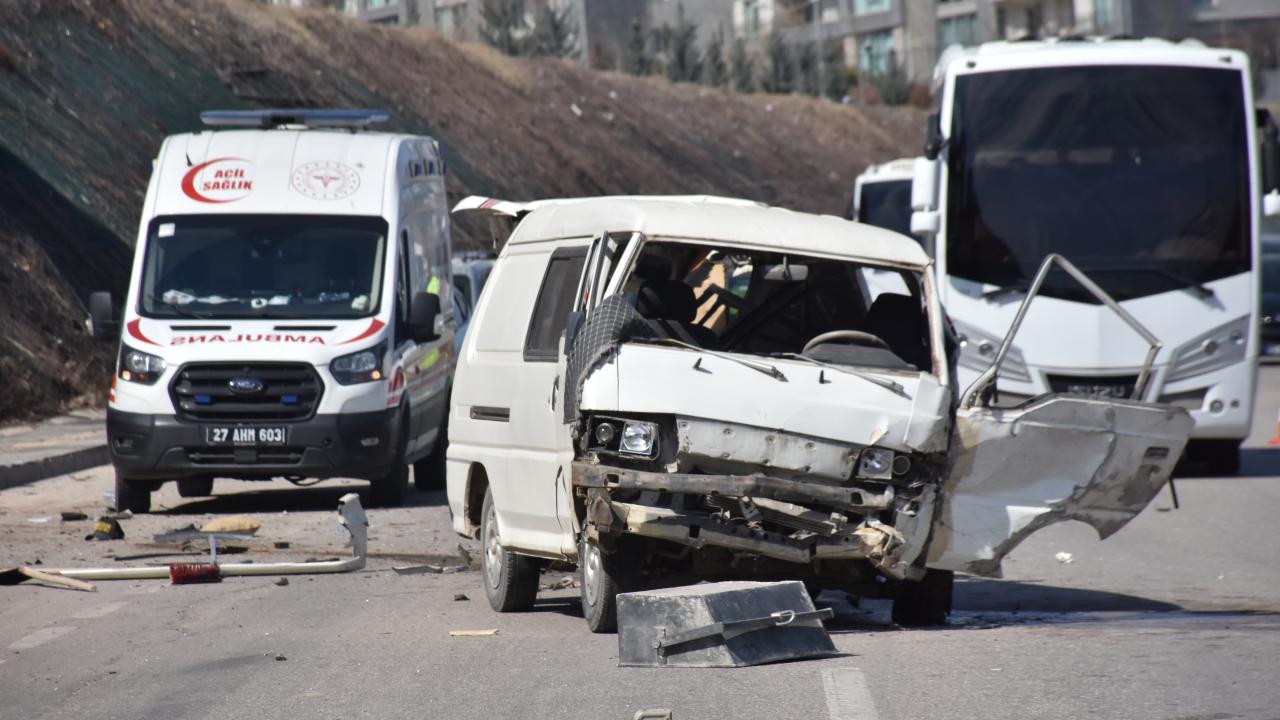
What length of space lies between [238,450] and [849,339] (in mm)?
7176

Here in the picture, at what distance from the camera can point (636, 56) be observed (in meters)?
72.1

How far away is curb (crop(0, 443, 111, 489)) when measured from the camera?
17.1 meters

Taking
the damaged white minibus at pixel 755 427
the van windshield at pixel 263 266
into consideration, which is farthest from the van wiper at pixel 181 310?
the damaged white minibus at pixel 755 427

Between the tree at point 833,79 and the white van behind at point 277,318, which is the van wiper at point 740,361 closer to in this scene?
the white van behind at point 277,318

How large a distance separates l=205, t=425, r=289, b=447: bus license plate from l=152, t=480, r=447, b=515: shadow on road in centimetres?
79

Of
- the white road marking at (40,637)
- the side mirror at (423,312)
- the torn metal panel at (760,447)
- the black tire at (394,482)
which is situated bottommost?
the black tire at (394,482)

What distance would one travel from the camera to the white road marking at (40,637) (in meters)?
8.95

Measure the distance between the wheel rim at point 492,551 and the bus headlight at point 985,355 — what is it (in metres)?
7.38

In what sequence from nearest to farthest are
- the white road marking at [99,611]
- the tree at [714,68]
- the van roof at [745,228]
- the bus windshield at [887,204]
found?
the van roof at [745,228]
the white road marking at [99,611]
the bus windshield at [887,204]
the tree at [714,68]

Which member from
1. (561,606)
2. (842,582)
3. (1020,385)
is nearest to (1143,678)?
(842,582)

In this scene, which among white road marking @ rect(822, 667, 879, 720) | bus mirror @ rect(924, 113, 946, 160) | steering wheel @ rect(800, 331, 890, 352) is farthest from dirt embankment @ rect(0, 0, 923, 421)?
white road marking @ rect(822, 667, 879, 720)

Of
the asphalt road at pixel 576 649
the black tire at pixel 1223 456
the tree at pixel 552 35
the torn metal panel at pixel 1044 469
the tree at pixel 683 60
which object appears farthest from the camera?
the tree at pixel 683 60

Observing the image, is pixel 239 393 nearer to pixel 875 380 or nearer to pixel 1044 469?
pixel 875 380

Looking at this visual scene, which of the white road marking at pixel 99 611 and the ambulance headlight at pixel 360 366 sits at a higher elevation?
the ambulance headlight at pixel 360 366
